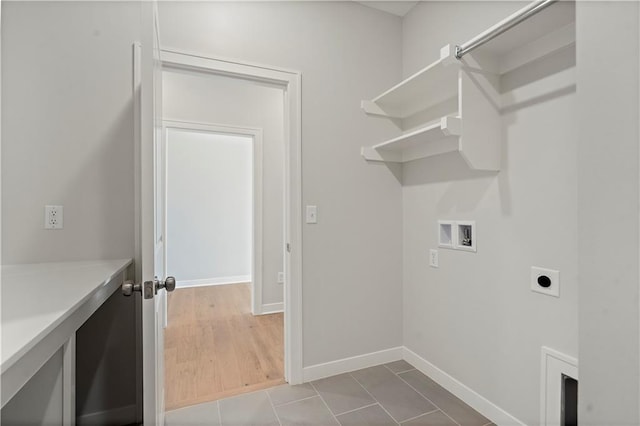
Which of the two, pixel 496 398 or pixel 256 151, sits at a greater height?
pixel 256 151

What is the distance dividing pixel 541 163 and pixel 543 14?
1.96 feet

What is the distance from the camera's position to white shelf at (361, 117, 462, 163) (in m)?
1.52

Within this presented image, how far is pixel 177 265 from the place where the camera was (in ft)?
15.3

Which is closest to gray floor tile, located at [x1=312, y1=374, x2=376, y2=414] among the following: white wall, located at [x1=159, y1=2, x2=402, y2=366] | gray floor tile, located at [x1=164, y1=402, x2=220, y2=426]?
white wall, located at [x1=159, y1=2, x2=402, y2=366]

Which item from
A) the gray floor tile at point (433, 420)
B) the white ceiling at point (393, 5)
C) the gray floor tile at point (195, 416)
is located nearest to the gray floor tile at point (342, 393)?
the gray floor tile at point (433, 420)

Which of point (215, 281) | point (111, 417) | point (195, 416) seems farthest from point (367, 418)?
point (215, 281)

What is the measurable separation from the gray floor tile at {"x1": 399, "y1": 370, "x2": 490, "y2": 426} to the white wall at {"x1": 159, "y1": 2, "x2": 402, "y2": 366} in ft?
0.98

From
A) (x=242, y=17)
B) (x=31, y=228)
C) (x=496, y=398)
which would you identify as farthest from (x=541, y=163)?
(x=31, y=228)

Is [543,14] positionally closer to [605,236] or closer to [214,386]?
[605,236]

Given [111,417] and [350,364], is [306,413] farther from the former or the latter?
[111,417]

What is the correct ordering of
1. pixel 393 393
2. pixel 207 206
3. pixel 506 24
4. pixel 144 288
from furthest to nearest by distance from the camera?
pixel 207 206
pixel 393 393
pixel 506 24
pixel 144 288

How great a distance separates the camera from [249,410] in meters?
1.75

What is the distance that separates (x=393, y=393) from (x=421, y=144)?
1.57 meters

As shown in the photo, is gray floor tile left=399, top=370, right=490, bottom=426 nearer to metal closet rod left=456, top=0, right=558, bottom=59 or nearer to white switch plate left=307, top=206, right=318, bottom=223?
white switch plate left=307, top=206, right=318, bottom=223
